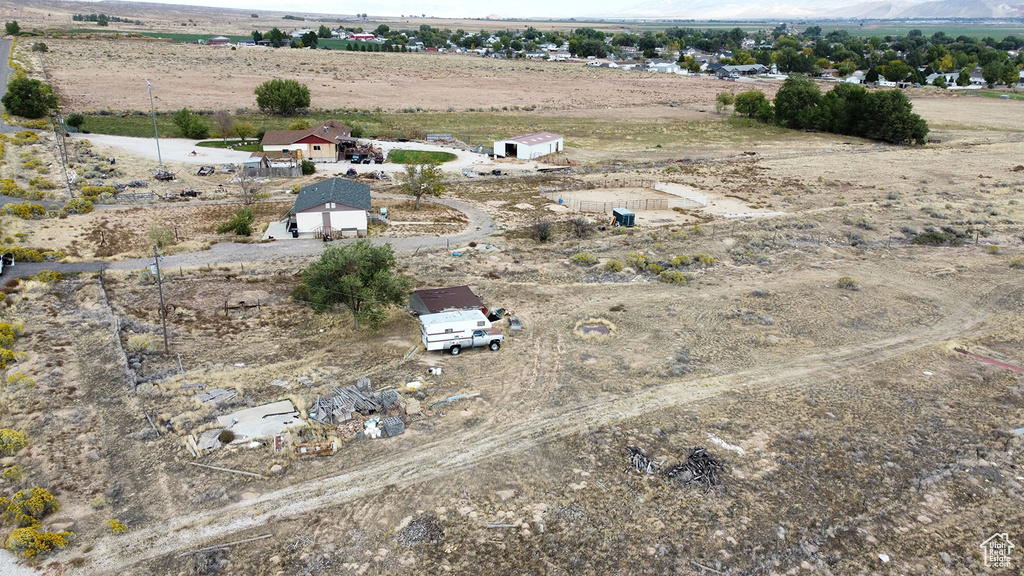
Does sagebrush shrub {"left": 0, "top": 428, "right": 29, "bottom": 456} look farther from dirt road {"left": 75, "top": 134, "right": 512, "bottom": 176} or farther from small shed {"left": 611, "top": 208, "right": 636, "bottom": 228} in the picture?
dirt road {"left": 75, "top": 134, "right": 512, "bottom": 176}

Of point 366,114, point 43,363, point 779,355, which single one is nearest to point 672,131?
point 366,114

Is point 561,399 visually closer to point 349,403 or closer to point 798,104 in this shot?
point 349,403

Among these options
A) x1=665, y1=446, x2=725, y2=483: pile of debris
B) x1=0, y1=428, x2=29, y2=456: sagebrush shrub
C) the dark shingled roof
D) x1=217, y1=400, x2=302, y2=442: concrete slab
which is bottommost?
x1=665, y1=446, x2=725, y2=483: pile of debris

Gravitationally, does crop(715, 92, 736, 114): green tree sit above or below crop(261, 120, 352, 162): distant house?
above

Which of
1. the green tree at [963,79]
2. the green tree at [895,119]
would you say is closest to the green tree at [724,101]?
the green tree at [895,119]

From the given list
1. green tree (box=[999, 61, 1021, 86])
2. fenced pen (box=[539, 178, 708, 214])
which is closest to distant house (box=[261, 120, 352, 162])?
fenced pen (box=[539, 178, 708, 214])

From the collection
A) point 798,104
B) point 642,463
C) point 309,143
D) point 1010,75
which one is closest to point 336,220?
point 309,143

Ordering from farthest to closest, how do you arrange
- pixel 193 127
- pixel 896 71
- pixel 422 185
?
pixel 896 71 → pixel 193 127 → pixel 422 185

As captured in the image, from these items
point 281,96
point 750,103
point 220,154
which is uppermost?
point 281,96
